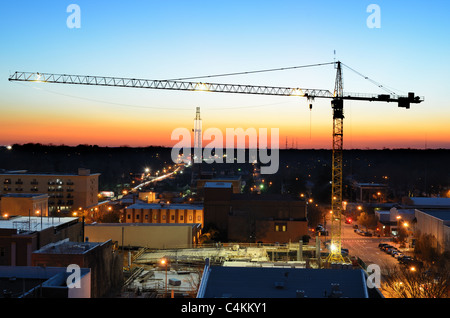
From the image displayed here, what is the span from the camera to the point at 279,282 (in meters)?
7.21

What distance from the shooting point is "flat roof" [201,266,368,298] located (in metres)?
6.98

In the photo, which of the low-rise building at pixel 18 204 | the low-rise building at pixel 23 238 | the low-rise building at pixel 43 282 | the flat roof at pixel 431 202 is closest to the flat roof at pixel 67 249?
the low-rise building at pixel 23 238

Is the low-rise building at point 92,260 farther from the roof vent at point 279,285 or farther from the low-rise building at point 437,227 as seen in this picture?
the low-rise building at point 437,227

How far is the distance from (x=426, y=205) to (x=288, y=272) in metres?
19.3

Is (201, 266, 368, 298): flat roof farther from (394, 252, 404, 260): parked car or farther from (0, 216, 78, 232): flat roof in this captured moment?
(394, 252, 404, 260): parked car

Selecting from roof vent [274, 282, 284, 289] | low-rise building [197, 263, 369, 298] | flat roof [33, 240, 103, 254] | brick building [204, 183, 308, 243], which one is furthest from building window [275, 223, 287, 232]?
roof vent [274, 282, 284, 289]

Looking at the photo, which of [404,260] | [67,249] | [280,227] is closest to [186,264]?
[67,249]

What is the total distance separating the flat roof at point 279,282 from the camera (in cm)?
698

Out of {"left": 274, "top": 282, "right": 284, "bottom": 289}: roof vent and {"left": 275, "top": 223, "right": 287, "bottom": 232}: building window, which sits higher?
{"left": 274, "top": 282, "right": 284, "bottom": 289}: roof vent

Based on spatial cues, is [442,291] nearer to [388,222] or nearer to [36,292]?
[36,292]
